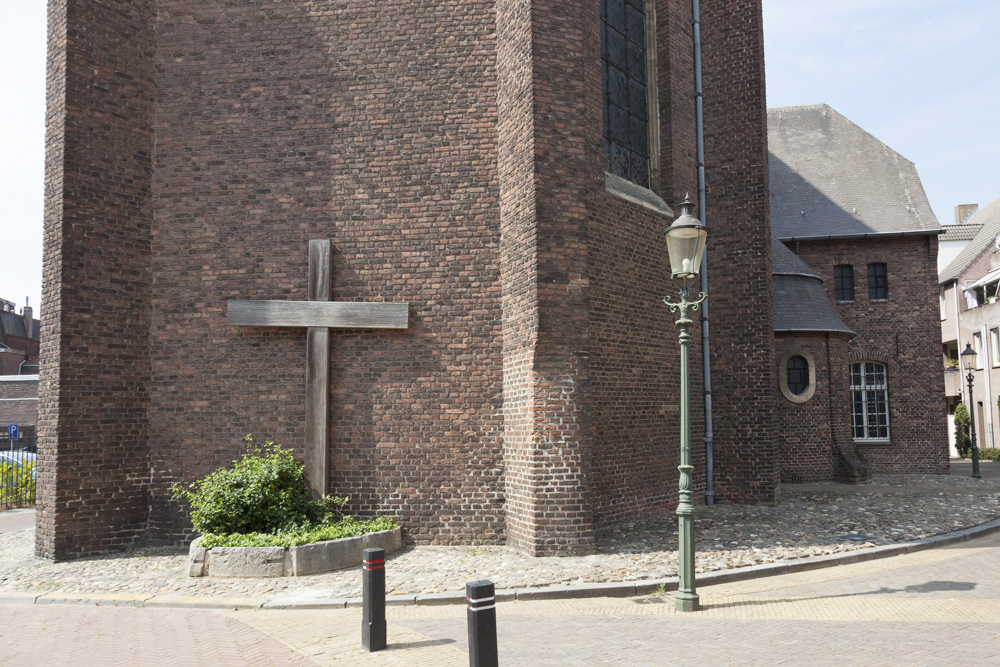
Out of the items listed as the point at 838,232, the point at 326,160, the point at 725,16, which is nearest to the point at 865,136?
the point at 838,232

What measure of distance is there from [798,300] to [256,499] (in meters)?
14.8

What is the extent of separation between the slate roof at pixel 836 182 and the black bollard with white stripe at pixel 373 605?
19973mm

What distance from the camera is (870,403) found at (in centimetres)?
2228

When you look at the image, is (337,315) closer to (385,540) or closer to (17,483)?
(385,540)

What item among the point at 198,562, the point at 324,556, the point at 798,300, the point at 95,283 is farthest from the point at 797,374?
the point at 95,283

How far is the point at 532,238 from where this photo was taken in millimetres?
9383

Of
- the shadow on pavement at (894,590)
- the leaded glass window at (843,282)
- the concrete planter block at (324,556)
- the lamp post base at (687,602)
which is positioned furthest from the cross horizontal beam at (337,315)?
the leaded glass window at (843,282)

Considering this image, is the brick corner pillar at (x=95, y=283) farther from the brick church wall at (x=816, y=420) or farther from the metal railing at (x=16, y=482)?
the brick church wall at (x=816, y=420)

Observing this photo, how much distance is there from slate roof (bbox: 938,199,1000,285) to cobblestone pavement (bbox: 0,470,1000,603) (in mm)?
25678

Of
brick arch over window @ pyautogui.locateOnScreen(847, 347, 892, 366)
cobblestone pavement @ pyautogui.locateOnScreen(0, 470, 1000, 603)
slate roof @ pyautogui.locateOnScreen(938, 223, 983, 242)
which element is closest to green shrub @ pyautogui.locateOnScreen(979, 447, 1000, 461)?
brick arch over window @ pyautogui.locateOnScreen(847, 347, 892, 366)

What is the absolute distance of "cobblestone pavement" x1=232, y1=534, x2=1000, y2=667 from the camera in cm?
555

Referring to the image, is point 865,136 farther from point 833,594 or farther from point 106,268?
point 106,268

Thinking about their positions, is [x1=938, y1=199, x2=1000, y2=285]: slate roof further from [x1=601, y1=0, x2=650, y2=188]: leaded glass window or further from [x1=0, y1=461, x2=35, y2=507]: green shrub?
[x1=0, y1=461, x2=35, y2=507]: green shrub

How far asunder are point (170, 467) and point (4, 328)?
39.0 m
